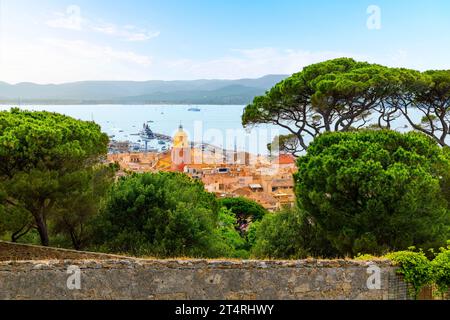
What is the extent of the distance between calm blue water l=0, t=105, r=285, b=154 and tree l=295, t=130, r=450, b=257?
849 centimetres

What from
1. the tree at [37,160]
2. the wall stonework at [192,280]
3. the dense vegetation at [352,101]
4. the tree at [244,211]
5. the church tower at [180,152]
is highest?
the dense vegetation at [352,101]

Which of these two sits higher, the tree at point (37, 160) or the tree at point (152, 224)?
the tree at point (37, 160)

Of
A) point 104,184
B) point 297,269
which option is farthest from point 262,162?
point 297,269

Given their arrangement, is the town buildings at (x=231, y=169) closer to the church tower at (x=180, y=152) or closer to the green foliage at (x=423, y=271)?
the church tower at (x=180, y=152)

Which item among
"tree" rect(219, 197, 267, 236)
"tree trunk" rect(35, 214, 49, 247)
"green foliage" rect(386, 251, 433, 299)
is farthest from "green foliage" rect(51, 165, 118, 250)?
"tree" rect(219, 197, 267, 236)

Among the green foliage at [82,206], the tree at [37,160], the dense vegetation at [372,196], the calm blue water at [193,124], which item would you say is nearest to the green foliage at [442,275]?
the dense vegetation at [372,196]

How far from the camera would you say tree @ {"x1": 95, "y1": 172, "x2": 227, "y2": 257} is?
12.7 meters

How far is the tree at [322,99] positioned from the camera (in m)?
17.1

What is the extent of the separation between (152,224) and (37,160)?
11.5 ft

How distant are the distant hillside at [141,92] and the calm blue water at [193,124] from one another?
1499 millimetres

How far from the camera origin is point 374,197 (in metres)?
10.4

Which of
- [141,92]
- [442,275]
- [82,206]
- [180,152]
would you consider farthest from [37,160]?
[141,92]

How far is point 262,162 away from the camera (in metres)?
42.6
